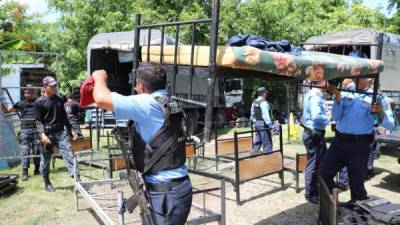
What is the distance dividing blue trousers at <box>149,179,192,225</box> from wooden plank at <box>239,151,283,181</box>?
3426 mm

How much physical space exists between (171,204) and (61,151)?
445 cm

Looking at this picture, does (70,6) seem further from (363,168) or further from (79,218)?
(363,168)

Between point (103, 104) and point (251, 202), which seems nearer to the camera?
point (103, 104)

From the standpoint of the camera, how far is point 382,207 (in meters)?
4.56

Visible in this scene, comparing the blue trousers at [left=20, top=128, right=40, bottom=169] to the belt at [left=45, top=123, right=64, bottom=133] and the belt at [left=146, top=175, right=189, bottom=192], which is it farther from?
the belt at [left=146, top=175, right=189, bottom=192]

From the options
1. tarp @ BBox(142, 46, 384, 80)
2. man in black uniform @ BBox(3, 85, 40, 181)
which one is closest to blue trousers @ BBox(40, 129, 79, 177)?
man in black uniform @ BBox(3, 85, 40, 181)

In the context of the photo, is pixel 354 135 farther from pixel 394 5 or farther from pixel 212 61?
pixel 394 5

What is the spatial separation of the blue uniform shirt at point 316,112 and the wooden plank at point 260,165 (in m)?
0.95

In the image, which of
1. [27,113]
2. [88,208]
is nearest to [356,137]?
[88,208]

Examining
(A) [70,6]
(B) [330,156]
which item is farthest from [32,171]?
(A) [70,6]

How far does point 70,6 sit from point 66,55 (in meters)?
2.18

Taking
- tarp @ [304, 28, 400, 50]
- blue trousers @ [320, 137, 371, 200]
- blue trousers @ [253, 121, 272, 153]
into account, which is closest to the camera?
blue trousers @ [320, 137, 371, 200]

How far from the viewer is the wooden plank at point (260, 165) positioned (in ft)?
22.7

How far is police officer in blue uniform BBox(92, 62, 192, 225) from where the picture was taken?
323 cm
